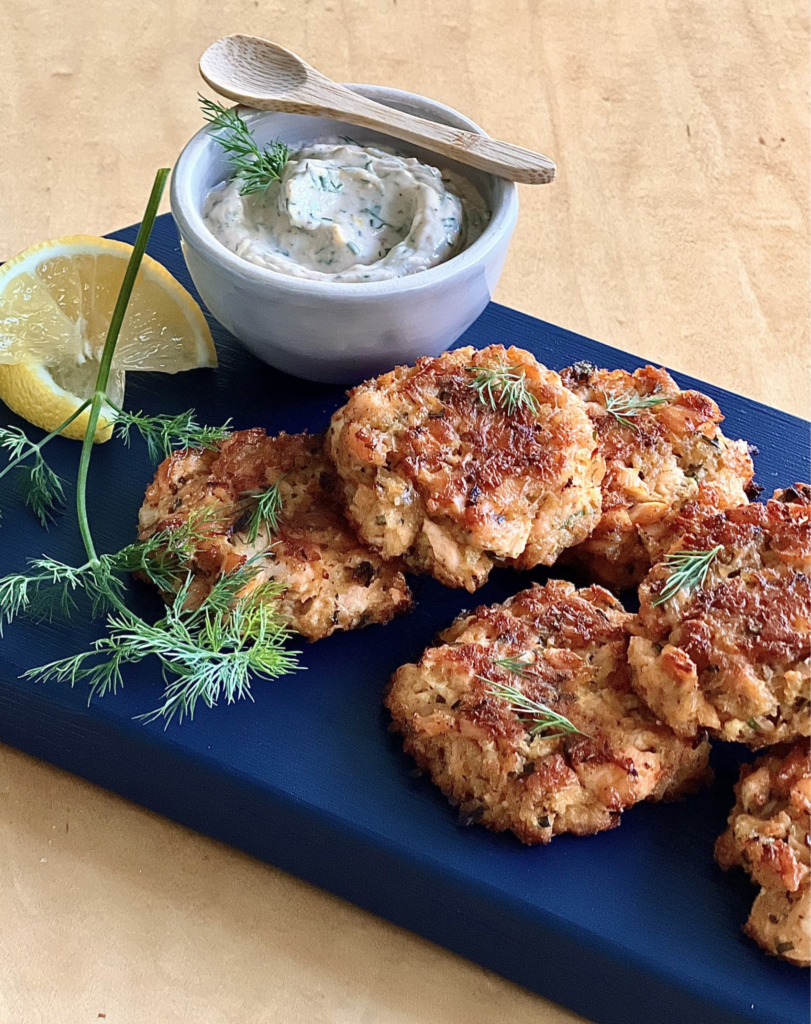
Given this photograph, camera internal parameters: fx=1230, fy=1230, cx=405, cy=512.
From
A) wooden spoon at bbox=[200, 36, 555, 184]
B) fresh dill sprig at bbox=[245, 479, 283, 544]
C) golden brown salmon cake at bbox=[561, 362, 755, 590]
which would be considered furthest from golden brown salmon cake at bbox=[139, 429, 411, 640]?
wooden spoon at bbox=[200, 36, 555, 184]

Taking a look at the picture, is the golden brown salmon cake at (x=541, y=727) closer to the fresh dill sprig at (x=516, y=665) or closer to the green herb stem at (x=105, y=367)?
the fresh dill sprig at (x=516, y=665)

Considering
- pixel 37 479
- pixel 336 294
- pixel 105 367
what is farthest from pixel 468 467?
pixel 37 479

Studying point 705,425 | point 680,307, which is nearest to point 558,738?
point 705,425

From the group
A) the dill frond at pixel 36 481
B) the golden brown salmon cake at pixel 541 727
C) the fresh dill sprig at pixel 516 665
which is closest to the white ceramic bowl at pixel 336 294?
the dill frond at pixel 36 481

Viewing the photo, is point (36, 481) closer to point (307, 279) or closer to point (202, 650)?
point (202, 650)

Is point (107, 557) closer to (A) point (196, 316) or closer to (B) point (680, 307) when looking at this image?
(A) point (196, 316)

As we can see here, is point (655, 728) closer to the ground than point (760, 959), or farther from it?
farther from it
